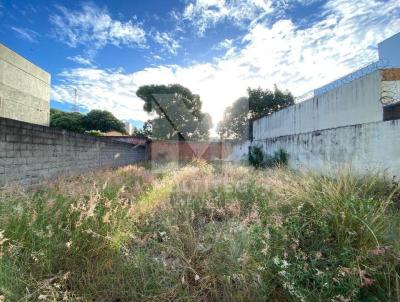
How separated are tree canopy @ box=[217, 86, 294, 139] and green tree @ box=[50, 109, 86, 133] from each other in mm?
15607

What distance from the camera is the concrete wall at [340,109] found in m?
6.91

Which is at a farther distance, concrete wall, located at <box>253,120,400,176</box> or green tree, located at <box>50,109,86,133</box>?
green tree, located at <box>50,109,86,133</box>

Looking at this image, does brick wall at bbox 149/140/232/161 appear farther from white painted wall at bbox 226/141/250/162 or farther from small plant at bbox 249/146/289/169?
small plant at bbox 249/146/289/169

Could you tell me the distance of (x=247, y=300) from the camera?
181cm

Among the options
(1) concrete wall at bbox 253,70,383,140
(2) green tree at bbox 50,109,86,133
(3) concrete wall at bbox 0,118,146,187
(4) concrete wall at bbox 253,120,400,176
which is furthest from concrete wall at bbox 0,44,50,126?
(2) green tree at bbox 50,109,86,133

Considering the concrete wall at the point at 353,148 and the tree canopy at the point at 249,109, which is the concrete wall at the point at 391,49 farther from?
the concrete wall at the point at 353,148

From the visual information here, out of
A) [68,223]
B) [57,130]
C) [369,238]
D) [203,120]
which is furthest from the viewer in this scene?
[203,120]

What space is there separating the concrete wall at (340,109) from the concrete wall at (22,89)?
12.0 meters

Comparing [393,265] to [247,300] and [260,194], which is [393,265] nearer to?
[247,300]

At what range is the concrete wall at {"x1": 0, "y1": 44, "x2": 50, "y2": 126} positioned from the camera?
1038 cm

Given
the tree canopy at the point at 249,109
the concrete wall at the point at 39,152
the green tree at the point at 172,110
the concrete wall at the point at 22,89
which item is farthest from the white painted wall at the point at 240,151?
the concrete wall at the point at 22,89

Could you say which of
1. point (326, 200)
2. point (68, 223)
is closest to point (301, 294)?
point (326, 200)

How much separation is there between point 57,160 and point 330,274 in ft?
18.6

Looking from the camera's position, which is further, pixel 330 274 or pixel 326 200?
pixel 326 200
